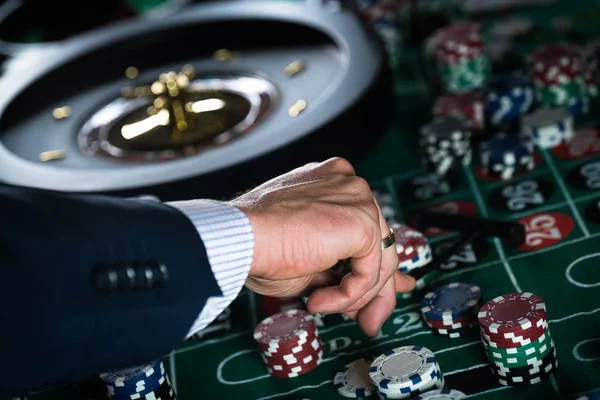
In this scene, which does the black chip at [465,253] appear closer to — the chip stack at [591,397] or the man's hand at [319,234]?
the man's hand at [319,234]

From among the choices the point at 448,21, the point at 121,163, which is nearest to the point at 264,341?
the point at 121,163

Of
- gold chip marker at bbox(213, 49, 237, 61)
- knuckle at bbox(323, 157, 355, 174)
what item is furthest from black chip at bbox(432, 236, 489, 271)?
gold chip marker at bbox(213, 49, 237, 61)

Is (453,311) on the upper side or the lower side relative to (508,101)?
lower

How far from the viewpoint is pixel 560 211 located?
107 inches

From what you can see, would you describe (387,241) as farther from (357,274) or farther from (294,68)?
(294,68)

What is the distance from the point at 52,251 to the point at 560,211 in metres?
1.71

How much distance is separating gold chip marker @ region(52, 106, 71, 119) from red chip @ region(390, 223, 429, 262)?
7.19ft

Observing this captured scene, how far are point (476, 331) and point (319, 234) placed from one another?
622 millimetres

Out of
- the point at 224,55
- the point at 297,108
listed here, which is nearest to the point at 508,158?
the point at 297,108

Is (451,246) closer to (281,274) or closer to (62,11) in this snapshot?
(281,274)

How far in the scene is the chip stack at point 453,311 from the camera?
7.20ft

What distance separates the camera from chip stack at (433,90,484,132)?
3.49m

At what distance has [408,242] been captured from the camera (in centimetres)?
255

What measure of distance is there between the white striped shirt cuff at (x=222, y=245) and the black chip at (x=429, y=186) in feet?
4.69
